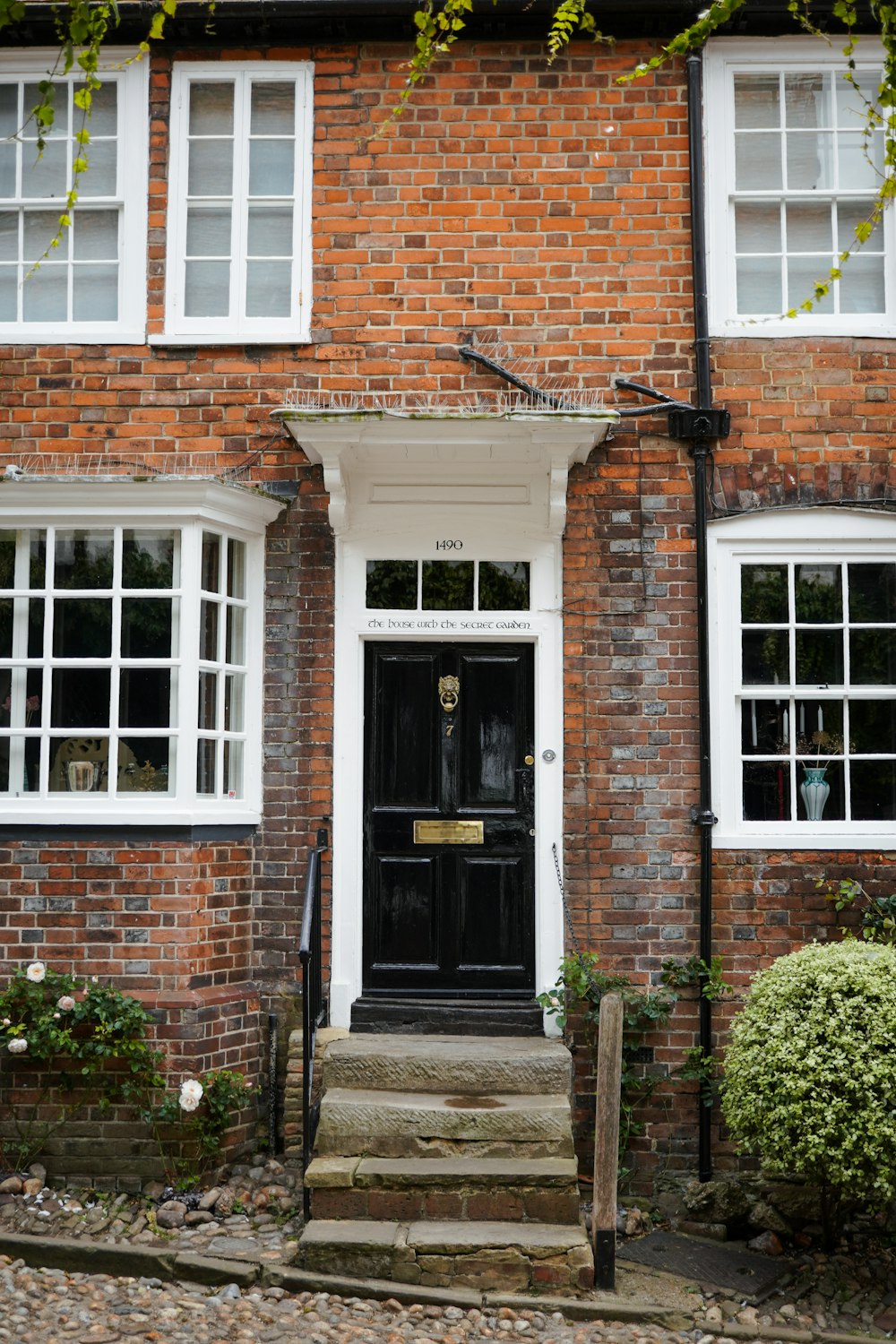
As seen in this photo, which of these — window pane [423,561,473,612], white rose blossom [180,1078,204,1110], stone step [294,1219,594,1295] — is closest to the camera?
stone step [294,1219,594,1295]

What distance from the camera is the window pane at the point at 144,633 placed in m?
6.97

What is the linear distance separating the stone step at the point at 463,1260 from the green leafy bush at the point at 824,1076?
1037 millimetres

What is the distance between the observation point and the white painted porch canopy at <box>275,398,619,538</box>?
21.6 ft

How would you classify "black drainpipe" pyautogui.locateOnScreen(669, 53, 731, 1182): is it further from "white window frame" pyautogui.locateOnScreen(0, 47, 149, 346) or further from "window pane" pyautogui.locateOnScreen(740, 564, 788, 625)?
"white window frame" pyautogui.locateOnScreen(0, 47, 149, 346)

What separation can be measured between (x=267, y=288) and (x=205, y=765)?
9.48 ft

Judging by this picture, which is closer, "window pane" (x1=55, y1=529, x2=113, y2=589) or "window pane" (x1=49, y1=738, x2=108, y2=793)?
"window pane" (x1=49, y1=738, x2=108, y2=793)

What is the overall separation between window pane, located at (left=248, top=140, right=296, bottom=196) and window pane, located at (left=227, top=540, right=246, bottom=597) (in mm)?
2164

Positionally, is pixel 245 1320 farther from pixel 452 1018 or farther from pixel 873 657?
pixel 873 657

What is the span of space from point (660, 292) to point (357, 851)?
3713 mm

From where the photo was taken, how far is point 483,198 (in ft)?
24.1

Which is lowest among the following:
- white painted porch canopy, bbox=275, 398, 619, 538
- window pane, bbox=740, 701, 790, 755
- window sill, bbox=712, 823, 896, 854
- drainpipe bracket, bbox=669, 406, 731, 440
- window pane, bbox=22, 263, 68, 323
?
window sill, bbox=712, 823, 896, 854

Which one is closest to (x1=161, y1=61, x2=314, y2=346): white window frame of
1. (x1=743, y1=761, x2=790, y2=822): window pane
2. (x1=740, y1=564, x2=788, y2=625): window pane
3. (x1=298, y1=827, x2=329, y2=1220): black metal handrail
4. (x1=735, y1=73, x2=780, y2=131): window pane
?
(x1=735, y1=73, x2=780, y2=131): window pane

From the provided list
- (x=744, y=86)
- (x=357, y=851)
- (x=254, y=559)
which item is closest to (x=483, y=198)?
(x=744, y=86)

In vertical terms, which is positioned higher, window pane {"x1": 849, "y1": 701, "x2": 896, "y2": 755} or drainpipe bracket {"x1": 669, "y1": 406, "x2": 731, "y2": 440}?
drainpipe bracket {"x1": 669, "y1": 406, "x2": 731, "y2": 440}
